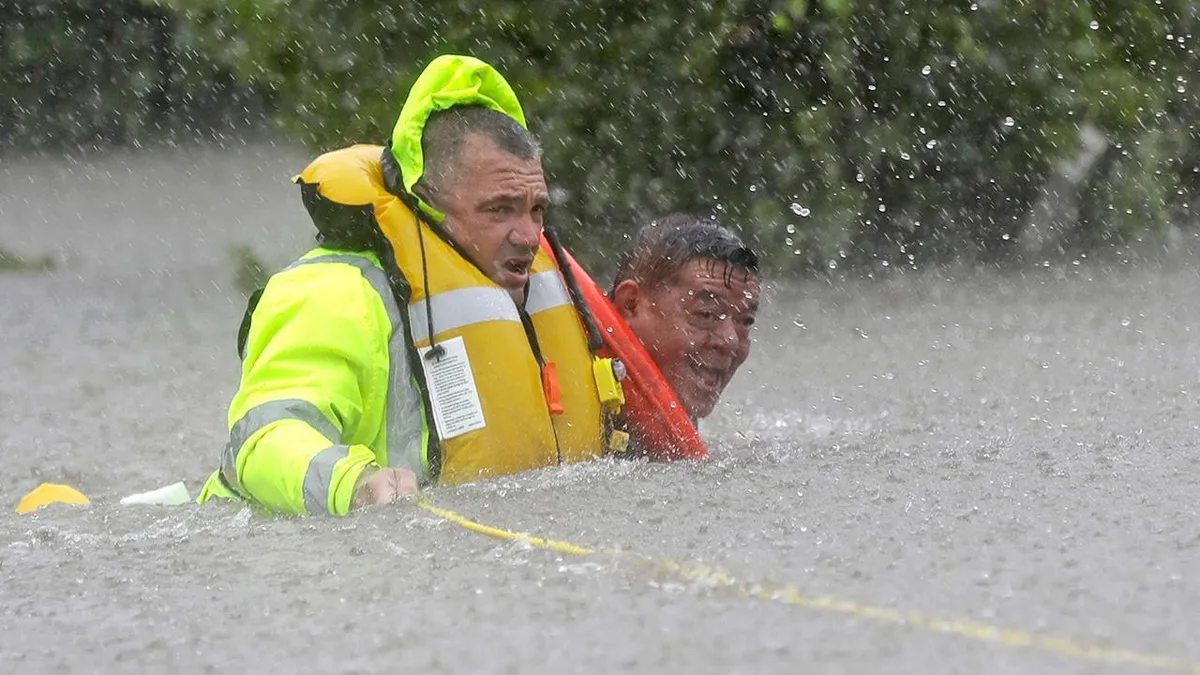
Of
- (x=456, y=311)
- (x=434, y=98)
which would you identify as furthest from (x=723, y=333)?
(x=434, y=98)

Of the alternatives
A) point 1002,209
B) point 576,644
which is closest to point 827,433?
point 576,644

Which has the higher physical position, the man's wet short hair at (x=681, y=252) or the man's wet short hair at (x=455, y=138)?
the man's wet short hair at (x=455, y=138)

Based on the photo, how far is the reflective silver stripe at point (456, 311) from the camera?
494cm

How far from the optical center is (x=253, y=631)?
12.0 feet

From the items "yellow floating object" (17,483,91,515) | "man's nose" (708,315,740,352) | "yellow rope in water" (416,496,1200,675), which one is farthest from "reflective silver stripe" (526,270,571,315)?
"yellow floating object" (17,483,91,515)

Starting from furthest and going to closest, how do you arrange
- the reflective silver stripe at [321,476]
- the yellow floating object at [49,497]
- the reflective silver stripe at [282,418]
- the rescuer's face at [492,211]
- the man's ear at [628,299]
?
the yellow floating object at [49,497]
the man's ear at [628,299]
the rescuer's face at [492,211]
the reflective silver stripe at [282,418]
the reflective silver stripe at [321,476]

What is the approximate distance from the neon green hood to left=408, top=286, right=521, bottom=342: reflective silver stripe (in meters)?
0.27

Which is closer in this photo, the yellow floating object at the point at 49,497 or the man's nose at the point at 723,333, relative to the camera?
the man's nose at the point at 723,333

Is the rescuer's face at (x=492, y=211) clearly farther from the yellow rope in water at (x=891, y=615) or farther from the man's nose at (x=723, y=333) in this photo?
the yellow rope in water at (x=891, y=615)

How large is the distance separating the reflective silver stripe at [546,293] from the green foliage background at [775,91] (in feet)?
16.3

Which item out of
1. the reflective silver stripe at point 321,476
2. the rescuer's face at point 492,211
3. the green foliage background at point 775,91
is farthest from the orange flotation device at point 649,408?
the green foliage background at point 775,91

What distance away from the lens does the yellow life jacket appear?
16.2ft

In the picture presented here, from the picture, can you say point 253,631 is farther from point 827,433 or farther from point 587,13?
point 587,13

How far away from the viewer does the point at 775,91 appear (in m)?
10.6
